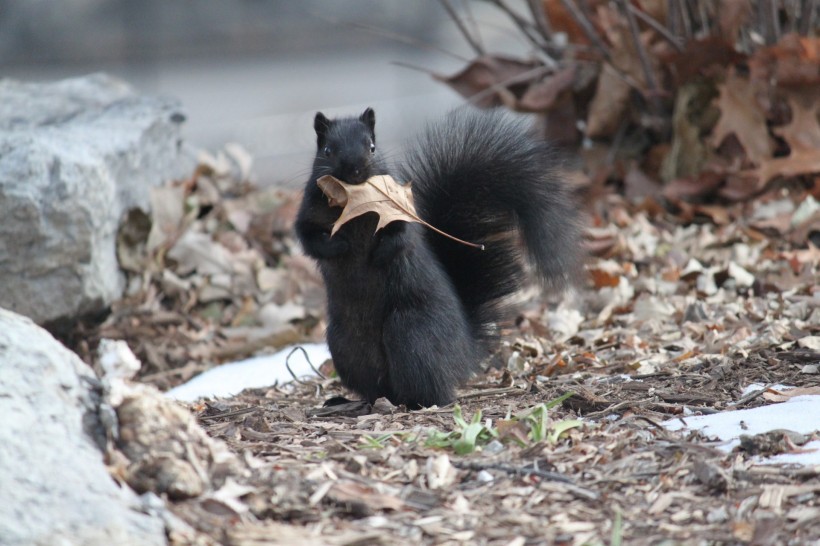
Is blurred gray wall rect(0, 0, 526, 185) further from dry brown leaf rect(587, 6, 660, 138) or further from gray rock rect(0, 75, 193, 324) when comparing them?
gray rock rect(0, 75, 193, 324)

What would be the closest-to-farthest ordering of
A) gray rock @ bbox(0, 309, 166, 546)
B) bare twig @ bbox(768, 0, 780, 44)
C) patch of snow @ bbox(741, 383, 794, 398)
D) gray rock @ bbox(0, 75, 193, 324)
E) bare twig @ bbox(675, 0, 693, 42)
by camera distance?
gray rock @ bbox(0, 309, 166, 546), patch of snow @ bbox(741, 383, 794, 398), gray rock @ bbox(0, 75, 193, 324), bare twig @ bbox(768, 0, 780, 44), bare twig @ bbox(675, 0, 693, 42)

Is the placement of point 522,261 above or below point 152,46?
below

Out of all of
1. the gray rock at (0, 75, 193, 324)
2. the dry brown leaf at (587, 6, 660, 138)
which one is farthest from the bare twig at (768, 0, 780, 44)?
the gray rock at (0, 75, 193, 324)

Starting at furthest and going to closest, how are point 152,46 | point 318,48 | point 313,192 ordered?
point 318,48 → point 152,46 → point 313,192

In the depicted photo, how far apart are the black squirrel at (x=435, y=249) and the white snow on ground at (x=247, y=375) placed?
73 cm

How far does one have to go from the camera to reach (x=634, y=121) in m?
6.52

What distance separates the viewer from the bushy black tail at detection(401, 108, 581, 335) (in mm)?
3730

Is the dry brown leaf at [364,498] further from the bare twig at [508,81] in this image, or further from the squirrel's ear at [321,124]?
the bare twig at [508,81]

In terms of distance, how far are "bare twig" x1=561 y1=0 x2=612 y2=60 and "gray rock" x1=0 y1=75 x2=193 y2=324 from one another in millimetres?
2510

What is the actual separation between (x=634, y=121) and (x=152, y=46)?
8.27 metres

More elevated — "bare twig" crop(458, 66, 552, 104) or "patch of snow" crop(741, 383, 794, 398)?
"bare twig" crop(458, 66, 552, 104)

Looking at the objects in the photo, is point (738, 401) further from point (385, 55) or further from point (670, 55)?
point (385, 55)

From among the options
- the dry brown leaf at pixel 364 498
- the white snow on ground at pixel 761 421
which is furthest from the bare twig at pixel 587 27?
the dry brown leaf at pixel 364 498

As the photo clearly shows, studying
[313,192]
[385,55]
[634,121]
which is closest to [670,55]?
[634,121]
